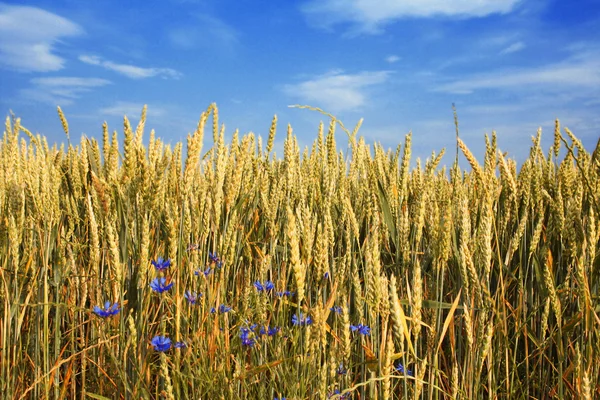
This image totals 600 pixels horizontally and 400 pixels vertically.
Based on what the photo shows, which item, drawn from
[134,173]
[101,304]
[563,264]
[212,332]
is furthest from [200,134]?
[563,264]

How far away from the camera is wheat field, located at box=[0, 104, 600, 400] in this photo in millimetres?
1308

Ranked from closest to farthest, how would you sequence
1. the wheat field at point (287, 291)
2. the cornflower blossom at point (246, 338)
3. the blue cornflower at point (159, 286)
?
the wheat field at point (287, 291), the blue cornflower at point (159, 286), the cornflower blossom at point (246, 338)

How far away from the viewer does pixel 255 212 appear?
105 inches

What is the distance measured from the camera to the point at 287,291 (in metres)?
2.02

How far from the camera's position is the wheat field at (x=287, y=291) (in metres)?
1.31

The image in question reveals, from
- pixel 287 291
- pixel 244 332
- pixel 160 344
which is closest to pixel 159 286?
pixel 160 344

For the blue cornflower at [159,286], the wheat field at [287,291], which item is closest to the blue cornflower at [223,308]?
the wheat field at [287,291]

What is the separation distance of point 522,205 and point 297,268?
186 cm

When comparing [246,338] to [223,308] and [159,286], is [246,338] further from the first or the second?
[159,286]

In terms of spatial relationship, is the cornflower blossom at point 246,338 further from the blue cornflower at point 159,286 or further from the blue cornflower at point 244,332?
the blue cornflower at point 159,286

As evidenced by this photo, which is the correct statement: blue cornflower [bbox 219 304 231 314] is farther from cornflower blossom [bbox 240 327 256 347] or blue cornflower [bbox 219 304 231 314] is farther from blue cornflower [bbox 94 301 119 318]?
blue cornflower [bbox 94 301 119 318]

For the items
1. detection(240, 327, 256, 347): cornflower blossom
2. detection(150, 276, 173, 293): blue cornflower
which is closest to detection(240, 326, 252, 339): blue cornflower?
detection(240, 327, 256, 347): cornflower blossom

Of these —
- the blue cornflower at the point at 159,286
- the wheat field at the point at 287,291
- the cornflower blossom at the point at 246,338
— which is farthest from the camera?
the cornflower blossom at the point at 246,338

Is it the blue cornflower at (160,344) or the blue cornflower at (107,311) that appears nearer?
the blue cornflower at (160,344)
